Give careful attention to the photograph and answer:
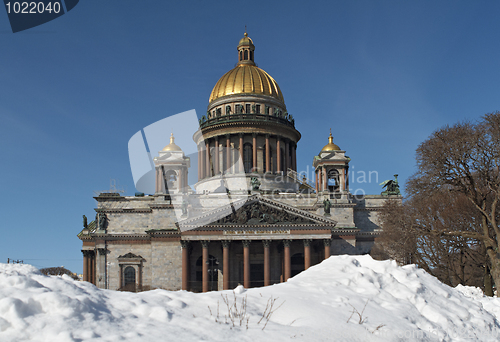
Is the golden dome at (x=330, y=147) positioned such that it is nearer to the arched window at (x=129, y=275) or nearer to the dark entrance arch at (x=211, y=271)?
the dark entrance arch at (x=211, y=271)

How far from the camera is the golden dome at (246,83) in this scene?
61.0 metres

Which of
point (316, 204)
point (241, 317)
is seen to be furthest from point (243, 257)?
point (241, 317)

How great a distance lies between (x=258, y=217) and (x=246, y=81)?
25.1m

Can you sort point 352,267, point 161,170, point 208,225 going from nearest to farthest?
point 352,267 < point 208,225 < point 161,170

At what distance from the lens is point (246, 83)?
201ft

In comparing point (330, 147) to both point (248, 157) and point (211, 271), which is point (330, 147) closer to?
point (248, 157)

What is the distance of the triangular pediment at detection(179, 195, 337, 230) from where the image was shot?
139ft

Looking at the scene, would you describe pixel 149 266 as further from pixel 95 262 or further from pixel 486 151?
pixel 486 151

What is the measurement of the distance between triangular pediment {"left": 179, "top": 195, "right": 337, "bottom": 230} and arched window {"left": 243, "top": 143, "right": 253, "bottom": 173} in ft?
48.8

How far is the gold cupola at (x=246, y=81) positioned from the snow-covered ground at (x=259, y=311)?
173 feet

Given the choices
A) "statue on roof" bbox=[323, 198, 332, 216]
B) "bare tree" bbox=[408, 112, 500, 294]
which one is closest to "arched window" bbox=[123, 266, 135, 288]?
"statue on roof" bbox=[323, 198, 332, 216]

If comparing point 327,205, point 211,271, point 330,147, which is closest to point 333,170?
point 330,147

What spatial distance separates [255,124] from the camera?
58188 millimetres

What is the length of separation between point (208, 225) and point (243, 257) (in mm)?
5460
